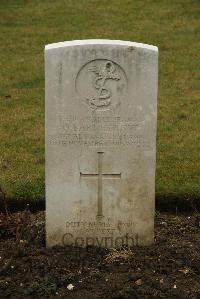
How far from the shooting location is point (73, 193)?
5.36 m

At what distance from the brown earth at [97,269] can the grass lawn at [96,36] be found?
1042 mm

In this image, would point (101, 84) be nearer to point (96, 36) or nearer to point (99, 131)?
point (99, 131)

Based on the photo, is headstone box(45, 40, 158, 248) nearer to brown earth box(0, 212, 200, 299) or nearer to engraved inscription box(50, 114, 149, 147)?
engraved inscription box(50, 114, 149, 147)

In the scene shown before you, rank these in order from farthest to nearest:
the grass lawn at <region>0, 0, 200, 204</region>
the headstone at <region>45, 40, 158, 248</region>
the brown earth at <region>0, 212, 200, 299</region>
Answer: the grass lawn at <region>0, 0, 200, 204</region>, the headstone at <region>45, 40, 158, 248</region>, the brown earth at <region>0, 212, 200, 299</region>

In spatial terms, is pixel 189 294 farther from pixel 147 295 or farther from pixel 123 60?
pixel 123 60

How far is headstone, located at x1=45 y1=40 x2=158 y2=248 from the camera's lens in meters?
5.12

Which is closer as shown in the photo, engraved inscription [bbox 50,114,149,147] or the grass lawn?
engraved inscription [bbox 50,114,149,147]

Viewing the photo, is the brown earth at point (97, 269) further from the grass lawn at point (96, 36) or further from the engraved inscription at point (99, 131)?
the grass lawn at point (96, 36)

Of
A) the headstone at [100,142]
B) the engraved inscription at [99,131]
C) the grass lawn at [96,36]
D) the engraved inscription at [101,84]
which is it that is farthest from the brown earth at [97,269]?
the engraved inscription at [101,84]

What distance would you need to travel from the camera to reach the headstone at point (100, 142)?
16.8 feet

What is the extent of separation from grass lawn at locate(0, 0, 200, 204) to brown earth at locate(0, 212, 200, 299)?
1.04m

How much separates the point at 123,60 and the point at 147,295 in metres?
1.77

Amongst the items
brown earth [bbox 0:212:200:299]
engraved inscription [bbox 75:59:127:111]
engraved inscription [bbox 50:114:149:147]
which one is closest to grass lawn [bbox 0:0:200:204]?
brown earth [bbox 0:212:200:299]

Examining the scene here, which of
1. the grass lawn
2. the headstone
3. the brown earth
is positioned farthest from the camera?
the grass lawn
